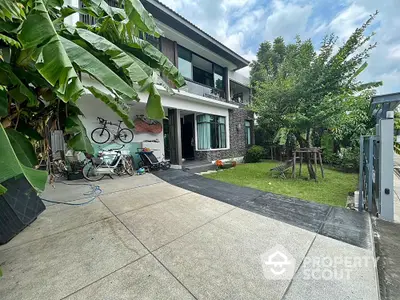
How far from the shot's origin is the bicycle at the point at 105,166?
21.0 ft

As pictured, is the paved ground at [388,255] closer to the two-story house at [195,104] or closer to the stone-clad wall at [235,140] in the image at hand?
the two-story house at [195,104]

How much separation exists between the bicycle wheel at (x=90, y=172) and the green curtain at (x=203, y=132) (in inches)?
238

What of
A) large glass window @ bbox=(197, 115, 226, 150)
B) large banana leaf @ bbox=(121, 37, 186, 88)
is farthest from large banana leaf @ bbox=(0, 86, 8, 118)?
large glass window @ bbox=(197, 115, 226, 150)

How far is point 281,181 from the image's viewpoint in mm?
6781

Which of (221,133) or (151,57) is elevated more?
(151,57)

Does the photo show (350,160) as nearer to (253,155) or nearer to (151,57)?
(253,155)

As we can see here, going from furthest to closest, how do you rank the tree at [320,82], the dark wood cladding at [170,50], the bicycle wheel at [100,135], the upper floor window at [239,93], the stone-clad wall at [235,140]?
the upper floor window at [239,93] → the stone-clad wall at [235,140] → the dark wood cladding at [170,50] → the bicycle wheel at [100,135] → the tree at [320,82]

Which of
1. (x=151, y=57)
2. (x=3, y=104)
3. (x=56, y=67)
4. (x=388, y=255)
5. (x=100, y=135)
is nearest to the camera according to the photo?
(x=56, y=67)

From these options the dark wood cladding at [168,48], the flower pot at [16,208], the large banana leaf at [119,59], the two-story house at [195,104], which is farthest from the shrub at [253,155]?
the large banana leaf at [119,59]

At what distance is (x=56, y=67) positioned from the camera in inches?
50.9

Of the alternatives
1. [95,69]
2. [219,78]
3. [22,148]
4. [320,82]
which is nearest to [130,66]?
[95,69]

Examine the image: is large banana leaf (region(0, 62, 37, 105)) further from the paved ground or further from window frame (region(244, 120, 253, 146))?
window frame (region(244, 120, 253, 146))

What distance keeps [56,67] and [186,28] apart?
8615 mm

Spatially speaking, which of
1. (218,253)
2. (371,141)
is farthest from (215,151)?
(218,253)
